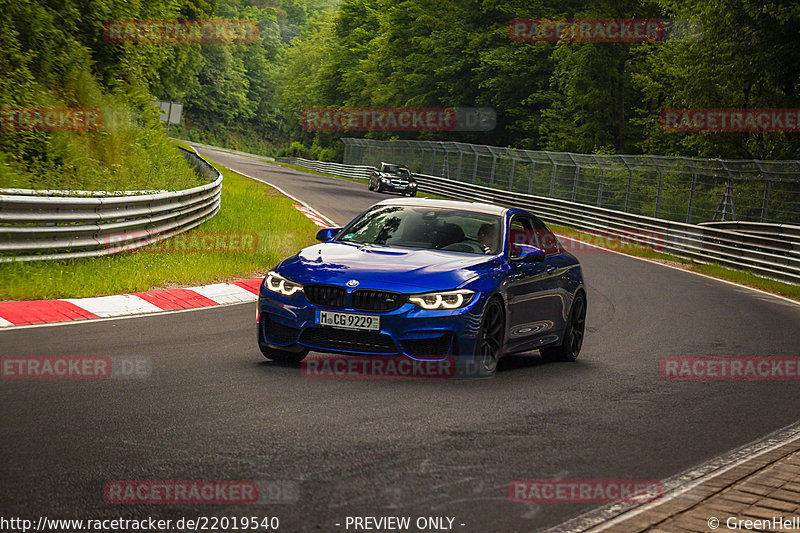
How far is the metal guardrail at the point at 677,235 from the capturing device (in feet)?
73.6

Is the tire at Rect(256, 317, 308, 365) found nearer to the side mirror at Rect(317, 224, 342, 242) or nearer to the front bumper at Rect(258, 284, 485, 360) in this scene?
the front bumper at Rect(258, 284, 485, 360)

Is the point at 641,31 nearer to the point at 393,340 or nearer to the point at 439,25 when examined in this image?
the point at 439,25

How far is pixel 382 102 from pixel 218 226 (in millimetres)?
59520

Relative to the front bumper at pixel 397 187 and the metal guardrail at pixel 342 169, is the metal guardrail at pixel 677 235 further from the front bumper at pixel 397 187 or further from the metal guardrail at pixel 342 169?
the metal guardrail at pixel 342 169

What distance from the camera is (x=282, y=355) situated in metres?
8.32

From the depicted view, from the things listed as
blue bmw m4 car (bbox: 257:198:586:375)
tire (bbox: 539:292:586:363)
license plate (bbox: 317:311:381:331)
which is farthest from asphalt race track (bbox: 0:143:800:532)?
license plate (bbox: 317:311:381:331)

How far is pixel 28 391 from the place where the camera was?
6.67m

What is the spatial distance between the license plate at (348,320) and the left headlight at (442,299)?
327 millimetres

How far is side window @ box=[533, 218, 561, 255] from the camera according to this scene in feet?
32.0

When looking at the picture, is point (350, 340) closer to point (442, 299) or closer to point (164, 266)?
point (442, 299)

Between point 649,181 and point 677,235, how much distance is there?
4.37 metres

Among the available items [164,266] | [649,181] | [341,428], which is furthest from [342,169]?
[341,428]

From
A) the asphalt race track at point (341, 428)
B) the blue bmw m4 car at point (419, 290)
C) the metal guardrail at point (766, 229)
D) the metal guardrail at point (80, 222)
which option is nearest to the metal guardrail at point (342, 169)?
the metal guardrail at point (766, 229)

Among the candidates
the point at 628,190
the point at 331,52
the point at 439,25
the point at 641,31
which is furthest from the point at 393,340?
the point at 331,52
